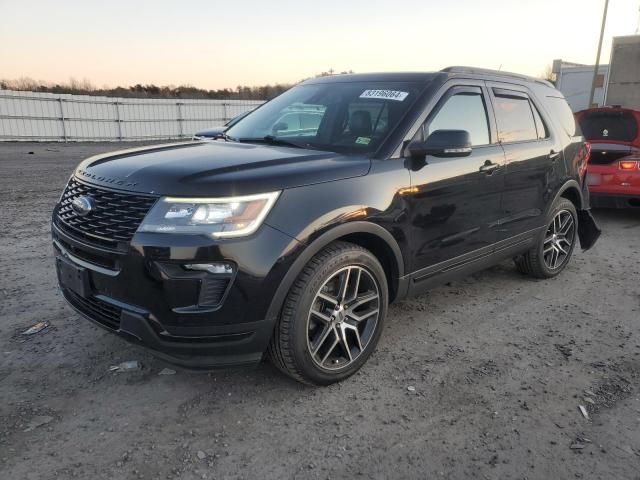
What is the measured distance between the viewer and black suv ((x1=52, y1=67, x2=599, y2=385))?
2520 millimetres

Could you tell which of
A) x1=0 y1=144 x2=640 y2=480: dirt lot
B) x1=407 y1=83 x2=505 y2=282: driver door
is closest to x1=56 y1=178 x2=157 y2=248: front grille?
x1=0 y1=144 x2=640 y2=480: dirt lot

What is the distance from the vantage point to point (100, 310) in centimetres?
278

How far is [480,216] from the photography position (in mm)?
3879

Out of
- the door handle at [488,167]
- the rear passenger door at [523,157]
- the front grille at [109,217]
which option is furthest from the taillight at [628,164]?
the front grille at [109,217]

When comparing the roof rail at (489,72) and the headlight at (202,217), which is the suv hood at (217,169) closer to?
the headlight at (202,217)

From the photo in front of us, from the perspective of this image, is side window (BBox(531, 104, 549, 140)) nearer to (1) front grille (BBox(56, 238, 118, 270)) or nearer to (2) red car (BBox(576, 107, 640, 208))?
(2) red car (BBox(576, 107, 640, 208))

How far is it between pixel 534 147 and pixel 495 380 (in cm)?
225

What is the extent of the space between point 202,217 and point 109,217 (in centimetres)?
54

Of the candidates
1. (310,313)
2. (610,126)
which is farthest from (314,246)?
(610,126)

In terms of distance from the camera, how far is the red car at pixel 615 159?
7.16 metres

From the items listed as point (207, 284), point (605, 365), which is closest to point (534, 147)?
point (605, 365)

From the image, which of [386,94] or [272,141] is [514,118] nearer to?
[386,94]

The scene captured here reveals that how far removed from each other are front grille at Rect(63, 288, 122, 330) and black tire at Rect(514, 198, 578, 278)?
372 centimetres

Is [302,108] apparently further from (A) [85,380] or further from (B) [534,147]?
(A) [85,380]
